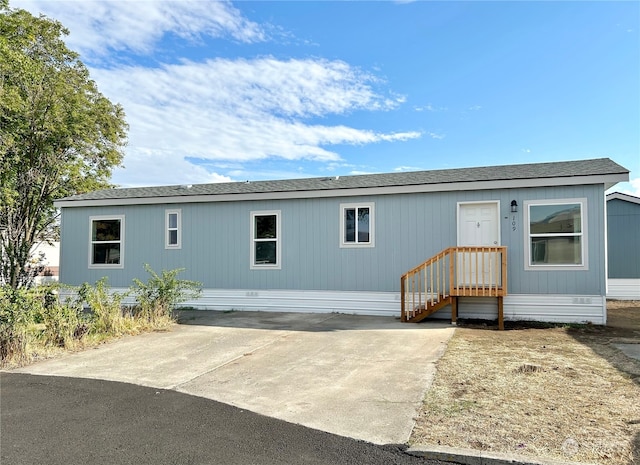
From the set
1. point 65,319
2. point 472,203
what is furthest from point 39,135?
point 472,203

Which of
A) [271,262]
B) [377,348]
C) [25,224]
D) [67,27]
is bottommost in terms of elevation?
[377,348]

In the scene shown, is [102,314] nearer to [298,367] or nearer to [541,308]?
[298,367]

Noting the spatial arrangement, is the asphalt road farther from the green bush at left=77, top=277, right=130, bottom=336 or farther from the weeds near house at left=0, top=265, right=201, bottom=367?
the green bush at left=77, top=277, right=130, bottom=336

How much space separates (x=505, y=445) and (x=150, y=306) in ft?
24.6

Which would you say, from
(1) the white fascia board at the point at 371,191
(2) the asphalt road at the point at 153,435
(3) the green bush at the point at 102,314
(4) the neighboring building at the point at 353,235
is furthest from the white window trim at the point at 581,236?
(3) the green bush at the point at 102,314

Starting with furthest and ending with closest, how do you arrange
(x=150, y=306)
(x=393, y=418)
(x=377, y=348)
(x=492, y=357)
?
(x=150, y=306) < (x=377, y=348) < (x=492, y=357) < (x=393, y=418)

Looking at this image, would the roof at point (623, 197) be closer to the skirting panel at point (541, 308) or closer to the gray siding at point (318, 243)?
the gray siding at point (318, 243)

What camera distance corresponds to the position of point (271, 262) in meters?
11.0

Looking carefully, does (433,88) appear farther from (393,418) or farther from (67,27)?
(67,27)

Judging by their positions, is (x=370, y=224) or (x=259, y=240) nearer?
(x=370, y=224)

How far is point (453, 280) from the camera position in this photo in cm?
869

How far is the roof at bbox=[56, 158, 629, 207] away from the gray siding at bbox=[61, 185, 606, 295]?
0.68 feet

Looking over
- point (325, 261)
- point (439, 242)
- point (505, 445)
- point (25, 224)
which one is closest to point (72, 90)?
point (25, 224)

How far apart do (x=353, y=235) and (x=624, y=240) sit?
30.1ft
